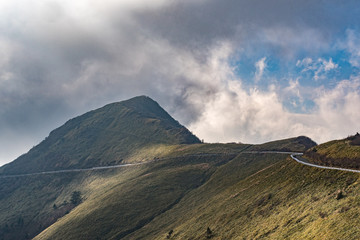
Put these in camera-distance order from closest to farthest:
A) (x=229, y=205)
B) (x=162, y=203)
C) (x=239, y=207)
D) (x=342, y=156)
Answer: (x=342, y=156) → (x=239, y=207) → (x=229, y=205) → (x=162, y=203)

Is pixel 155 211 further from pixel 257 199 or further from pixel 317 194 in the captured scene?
pixel 317 194

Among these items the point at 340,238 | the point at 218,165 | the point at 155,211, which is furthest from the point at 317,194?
the point at 218,165

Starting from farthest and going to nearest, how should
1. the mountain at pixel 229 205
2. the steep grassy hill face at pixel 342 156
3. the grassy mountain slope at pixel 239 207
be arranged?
1. the steep grassy hill face at pixel 342 156
2. the mountain at pixel 229 205
3. the grassy mountain slope at pixel 239 207

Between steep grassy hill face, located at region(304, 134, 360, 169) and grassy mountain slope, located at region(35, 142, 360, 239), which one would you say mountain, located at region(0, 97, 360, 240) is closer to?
grassy mountain slope, located at region(35, 142, 360, 239)

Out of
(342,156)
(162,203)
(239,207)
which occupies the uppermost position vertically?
(162,203)

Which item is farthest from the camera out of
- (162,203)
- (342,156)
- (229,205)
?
(162,203)

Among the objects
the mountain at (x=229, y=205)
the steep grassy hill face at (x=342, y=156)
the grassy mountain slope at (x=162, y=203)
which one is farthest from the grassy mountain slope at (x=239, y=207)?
the steep grassy hill face at (x=342, y=156)

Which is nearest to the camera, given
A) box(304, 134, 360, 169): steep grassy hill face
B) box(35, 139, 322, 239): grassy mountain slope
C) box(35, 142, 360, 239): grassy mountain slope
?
box(35, 142, 360, 239): grassy mountain slope

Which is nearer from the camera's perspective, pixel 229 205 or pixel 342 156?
pixel 342 156

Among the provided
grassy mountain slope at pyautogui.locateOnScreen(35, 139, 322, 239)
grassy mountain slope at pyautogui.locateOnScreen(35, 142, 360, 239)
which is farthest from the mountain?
grassy mountain slope at pyautogui.locateOnScreen(35, 139, 322, 239)

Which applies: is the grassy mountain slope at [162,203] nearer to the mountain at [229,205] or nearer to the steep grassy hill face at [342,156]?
the mountain at [229,205]

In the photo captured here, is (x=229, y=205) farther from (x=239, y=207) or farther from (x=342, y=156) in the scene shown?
(x=342, y=156)

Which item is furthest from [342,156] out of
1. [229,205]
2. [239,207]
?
[229,205]

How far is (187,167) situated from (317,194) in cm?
13493
